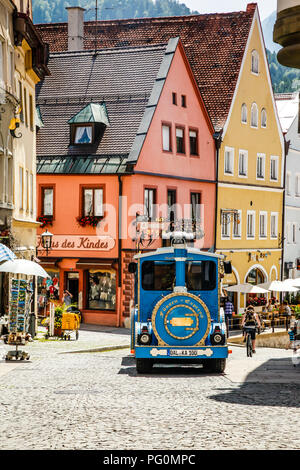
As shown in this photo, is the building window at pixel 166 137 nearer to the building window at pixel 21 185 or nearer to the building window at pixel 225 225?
the building window at pixel 225 225

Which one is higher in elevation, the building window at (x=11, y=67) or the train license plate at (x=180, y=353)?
the building window at (x=11, y=67)

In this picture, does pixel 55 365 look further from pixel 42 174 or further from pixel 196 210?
pixel 196 210

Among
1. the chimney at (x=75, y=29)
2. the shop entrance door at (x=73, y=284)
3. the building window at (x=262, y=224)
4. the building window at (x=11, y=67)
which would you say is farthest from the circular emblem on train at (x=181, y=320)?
the chimney at (x=75, y=29)

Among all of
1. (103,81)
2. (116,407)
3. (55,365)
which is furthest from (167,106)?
(116,407)

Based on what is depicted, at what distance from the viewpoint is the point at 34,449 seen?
10.5 metres

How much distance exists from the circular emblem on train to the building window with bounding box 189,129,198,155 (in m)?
26.2

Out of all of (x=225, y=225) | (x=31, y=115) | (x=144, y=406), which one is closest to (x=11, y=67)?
(x=31, y=115)

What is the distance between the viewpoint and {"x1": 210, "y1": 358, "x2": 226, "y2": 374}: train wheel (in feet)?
71.0

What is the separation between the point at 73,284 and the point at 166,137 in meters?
8.31

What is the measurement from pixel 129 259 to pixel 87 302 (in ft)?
9.48

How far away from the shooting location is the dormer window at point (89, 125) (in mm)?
42938

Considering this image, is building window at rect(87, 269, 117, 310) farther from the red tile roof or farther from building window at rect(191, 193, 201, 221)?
the red tile roof

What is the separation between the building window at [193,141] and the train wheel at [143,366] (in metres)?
25.9

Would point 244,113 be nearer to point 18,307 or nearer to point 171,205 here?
point 171,205
